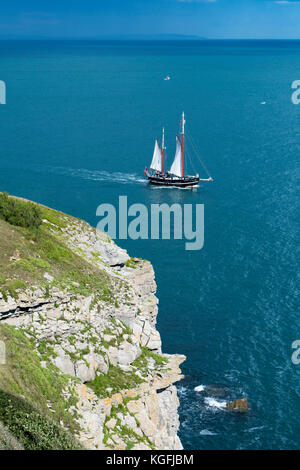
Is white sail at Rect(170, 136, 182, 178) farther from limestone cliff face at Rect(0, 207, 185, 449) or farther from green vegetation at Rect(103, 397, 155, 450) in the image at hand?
green vegetation at Rect(103, 397, 155, 450)

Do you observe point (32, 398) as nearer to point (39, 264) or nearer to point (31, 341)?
point (31, 341)

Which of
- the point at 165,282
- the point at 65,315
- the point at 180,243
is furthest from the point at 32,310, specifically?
the point at 180,243

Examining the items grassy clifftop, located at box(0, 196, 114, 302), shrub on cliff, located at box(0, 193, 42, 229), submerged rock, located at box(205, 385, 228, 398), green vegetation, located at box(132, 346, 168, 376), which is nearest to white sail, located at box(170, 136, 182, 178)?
submerged rock, located at box(205, 385, 228, 398)

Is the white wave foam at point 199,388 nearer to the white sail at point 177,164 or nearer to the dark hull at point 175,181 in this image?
the dark hull at point 175,181

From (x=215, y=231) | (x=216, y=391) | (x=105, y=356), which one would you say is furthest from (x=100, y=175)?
(x=105, y=356)

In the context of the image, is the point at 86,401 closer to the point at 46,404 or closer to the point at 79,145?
the point at 46,404

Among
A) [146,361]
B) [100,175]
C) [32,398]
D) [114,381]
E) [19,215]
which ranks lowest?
[32,398]

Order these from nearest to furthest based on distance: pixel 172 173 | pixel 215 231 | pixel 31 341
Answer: pixel 31 341, pixel 215 231, pixel 172 173
